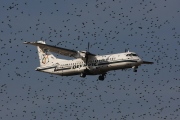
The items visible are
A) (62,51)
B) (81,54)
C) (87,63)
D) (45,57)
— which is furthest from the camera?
(45,57)

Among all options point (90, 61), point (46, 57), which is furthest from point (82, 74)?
point (46, 57)

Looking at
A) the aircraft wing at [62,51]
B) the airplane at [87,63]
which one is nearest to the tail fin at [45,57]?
the airplane at [87,63]

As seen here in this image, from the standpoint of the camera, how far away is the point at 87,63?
4653 inches

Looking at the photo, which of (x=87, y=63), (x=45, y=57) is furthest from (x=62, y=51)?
(x=45, y=57)

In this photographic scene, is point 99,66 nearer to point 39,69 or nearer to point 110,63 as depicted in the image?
point 110,63

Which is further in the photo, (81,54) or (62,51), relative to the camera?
(62,51)

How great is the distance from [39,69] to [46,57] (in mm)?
6939

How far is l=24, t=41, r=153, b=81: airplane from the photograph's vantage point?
113 m

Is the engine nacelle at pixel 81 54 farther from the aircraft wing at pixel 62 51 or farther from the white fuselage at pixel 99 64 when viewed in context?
the white fuselage at pixel 99 64

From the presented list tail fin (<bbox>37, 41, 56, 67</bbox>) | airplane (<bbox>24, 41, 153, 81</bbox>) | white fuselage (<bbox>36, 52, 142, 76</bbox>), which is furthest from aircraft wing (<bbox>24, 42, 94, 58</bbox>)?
tail fin (<bbox>37, 41, 56, 67</bbox>)

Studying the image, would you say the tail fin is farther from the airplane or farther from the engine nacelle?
the engine nacelle

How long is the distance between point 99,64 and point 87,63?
144 inches

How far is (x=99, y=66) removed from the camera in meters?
115

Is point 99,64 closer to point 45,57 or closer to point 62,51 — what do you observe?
point 62,51
